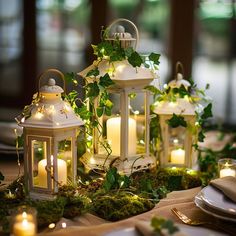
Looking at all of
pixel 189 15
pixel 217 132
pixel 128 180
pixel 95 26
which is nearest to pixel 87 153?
pixel 128 180

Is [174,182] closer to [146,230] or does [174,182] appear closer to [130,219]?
[130,219]

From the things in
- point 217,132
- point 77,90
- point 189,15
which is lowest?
point 217,132

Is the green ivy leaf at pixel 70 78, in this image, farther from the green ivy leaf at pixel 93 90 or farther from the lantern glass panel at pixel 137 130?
the lantern glass panel at pixel 137 130

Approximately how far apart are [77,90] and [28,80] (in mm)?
3173

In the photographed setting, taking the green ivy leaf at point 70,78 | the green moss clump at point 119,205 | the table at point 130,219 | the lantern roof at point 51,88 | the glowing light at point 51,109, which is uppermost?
the green ivy leaf at point 70,78

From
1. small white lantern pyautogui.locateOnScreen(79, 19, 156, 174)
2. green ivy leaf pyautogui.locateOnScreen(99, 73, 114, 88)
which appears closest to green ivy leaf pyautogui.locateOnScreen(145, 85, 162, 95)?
small white lantern pyautogui.locateOnScreen(79, 19, 156, 174)

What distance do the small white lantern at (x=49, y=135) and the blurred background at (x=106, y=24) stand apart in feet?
8.22

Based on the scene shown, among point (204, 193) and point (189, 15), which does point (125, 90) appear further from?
point (189, 15)

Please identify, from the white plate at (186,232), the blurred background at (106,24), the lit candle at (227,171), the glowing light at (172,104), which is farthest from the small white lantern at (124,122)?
the blurred background at (106,24)

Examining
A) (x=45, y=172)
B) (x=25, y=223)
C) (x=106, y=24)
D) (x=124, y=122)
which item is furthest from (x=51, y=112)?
(x=106, y=24)

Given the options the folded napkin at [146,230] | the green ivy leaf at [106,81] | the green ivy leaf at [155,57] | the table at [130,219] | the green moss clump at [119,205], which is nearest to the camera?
the folded napkin at [146,230]

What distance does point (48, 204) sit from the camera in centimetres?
127

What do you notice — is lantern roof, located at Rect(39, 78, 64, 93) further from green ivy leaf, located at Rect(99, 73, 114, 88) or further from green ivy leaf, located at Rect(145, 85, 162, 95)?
green ivy leaf, located at Rect(145, 85, 162, 95)

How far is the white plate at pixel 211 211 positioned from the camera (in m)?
1.21
